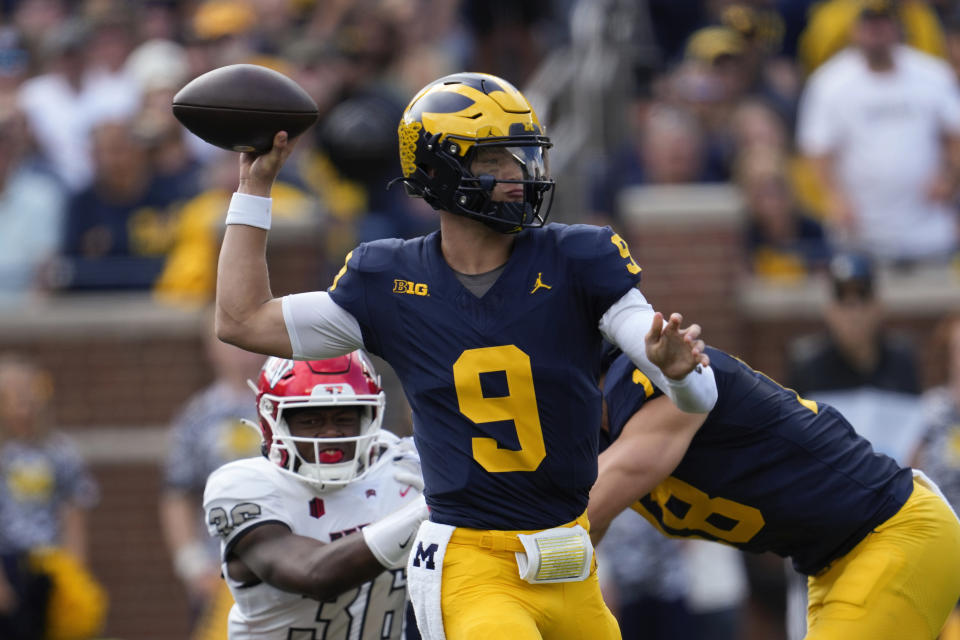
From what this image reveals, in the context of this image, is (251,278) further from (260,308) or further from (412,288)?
(412,288)

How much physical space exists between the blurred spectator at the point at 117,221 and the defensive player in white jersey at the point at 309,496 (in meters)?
5.38

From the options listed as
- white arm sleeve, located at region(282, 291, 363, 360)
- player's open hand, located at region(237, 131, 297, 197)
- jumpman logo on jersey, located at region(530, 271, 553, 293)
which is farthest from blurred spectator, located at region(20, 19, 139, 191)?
jumpman logo on jersey, located at region(530, 271, 553, 293)

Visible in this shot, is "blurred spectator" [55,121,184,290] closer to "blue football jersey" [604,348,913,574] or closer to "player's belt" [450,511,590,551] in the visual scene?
"blue football jersey" [604,348,913,574]

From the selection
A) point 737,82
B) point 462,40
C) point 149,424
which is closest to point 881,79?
point 737,82

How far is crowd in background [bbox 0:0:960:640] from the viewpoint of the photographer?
345 inches

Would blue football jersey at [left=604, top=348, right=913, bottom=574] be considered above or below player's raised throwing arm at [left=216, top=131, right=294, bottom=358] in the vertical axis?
below

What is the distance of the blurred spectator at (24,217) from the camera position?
10164 mm

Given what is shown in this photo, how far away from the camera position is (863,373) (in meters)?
8.27

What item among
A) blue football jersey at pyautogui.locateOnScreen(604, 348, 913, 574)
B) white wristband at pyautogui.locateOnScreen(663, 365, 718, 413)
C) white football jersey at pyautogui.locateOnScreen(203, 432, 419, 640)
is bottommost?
white football jersey at pyautogui.locateOnScreen(203, 432, 419, 640)

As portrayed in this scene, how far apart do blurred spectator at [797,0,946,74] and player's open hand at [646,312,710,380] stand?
23.0 feet

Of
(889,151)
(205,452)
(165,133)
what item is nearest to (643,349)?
(205,452)

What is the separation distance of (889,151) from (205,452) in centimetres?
424

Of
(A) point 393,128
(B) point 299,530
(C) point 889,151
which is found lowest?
(C) point 889,151

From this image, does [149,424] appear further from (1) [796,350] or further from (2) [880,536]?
(2) [880,536]
